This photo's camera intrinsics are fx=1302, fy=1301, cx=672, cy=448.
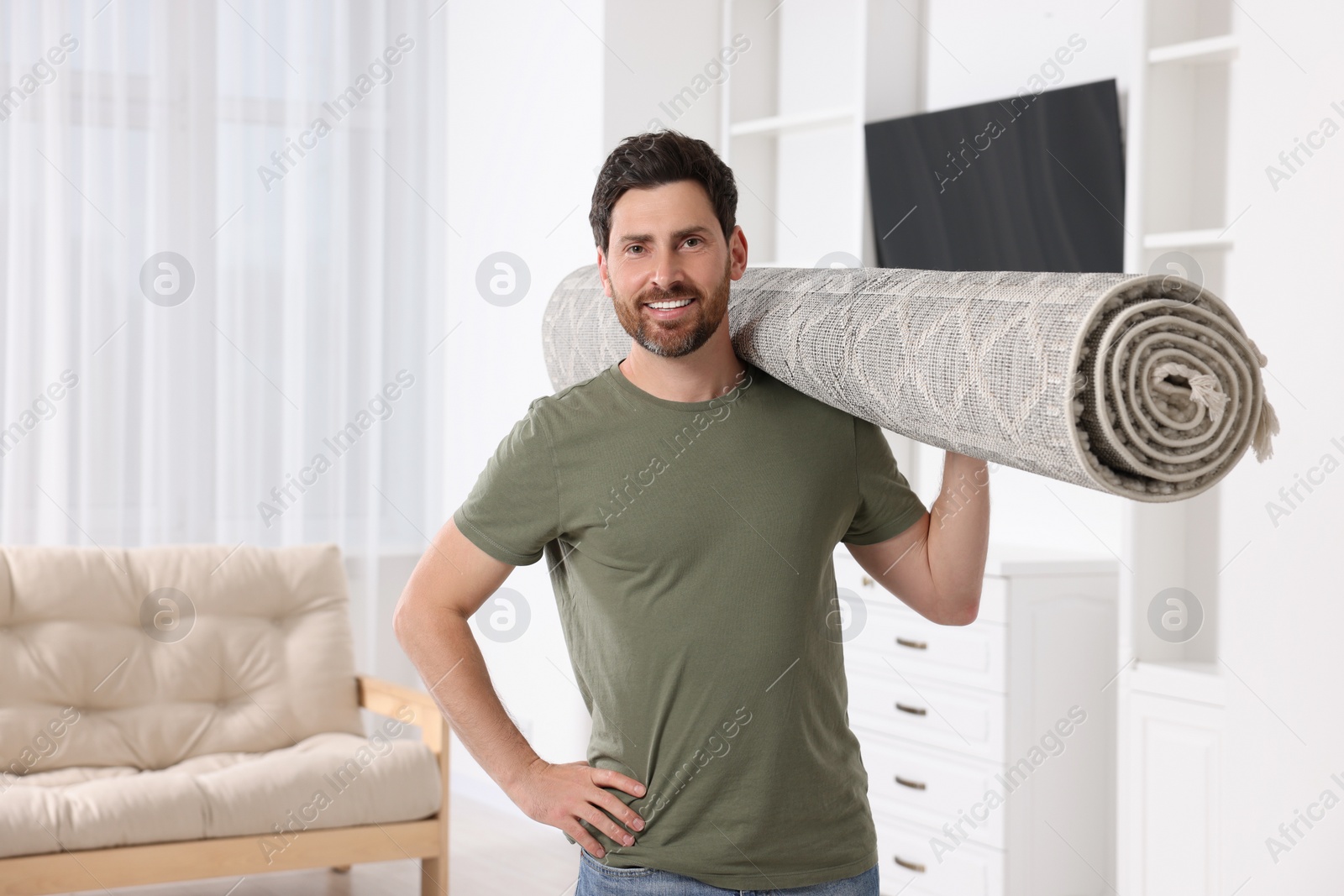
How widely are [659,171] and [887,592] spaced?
2.23 m

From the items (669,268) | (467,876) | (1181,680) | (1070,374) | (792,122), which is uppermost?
(792,122)

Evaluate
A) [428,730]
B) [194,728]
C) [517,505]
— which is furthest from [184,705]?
→ [517,505]

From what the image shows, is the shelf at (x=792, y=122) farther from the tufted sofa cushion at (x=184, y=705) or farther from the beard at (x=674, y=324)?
the beard at (x=674, y=324)

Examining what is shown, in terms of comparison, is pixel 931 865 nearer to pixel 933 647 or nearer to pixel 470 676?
pixel 933 647

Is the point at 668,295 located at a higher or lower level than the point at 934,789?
higher

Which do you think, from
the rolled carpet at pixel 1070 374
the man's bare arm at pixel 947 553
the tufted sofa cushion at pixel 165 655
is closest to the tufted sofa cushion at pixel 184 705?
the tufted sofa cushion at pixel 165 655

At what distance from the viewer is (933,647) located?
3.37m

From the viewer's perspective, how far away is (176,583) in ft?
12.3

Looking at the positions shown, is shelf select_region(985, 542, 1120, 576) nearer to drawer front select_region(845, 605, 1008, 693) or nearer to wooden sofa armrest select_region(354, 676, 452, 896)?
drawer front select_region(845, 605, 1008, 693)

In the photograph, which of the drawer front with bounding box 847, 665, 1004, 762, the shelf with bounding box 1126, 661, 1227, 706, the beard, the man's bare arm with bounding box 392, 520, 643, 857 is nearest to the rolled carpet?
the beard

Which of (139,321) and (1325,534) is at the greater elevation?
(139,321)

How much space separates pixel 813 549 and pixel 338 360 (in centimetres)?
377

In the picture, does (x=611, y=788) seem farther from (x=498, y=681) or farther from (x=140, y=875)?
(x=498, y=681)

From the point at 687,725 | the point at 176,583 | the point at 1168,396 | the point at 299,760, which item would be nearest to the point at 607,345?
the point at 687,725
